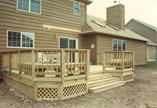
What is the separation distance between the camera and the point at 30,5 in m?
7.57

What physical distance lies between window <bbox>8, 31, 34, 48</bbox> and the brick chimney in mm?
9984

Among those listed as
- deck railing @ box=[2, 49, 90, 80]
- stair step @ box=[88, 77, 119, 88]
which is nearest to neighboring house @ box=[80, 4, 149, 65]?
stair step @ box=[88, 77, 119, 88]

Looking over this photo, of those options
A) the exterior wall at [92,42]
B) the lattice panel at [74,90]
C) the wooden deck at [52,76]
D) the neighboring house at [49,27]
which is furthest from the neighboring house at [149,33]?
the lattice panel at [74,90]

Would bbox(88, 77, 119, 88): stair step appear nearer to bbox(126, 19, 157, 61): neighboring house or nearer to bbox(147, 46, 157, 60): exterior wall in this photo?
bbox(147, 46, 157, 60): exterior wall

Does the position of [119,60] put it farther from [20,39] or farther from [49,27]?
[20,39]

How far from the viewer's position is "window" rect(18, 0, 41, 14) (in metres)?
7.24

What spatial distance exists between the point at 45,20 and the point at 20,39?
2.03 m

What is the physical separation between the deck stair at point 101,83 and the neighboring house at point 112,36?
3668 mm

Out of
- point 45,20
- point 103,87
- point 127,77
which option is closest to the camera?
point 103,87

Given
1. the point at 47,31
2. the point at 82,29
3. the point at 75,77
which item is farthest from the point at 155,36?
the point at 75,77

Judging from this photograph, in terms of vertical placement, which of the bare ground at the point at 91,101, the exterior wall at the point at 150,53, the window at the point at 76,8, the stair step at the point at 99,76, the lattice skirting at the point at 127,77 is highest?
the window at the point at 76,8

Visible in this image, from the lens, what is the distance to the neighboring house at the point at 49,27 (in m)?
6.81

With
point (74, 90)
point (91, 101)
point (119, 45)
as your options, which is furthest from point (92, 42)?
point (91, 101)

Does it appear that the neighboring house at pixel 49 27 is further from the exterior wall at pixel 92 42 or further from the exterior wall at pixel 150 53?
the exterior wall at pixel 150 53
